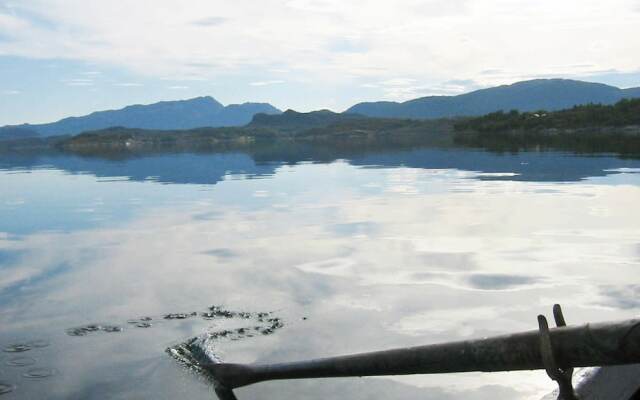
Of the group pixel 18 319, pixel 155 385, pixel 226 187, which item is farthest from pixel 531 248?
pixel 226 187

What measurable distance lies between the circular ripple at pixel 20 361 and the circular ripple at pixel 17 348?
563 mm

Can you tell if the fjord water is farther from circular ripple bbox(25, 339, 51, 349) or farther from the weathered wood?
the weathered wood

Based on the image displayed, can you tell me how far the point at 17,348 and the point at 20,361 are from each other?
1004mm

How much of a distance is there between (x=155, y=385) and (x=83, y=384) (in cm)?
148

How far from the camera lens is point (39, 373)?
11961mm

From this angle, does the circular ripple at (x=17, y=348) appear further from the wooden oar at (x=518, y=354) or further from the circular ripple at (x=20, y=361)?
the wooden oar at (x=518, y=354)

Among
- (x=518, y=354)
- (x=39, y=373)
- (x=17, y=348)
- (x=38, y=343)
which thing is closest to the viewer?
(x=518, y=354)

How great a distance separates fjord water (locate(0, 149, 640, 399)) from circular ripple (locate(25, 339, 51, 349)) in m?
0.06

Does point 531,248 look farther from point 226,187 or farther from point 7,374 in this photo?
point 226,187

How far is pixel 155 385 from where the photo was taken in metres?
11.3

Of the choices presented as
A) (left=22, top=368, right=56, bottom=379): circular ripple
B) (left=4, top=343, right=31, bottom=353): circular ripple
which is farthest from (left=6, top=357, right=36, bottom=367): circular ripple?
(left=4, top=343, right=31, bottom=353): circular ripple

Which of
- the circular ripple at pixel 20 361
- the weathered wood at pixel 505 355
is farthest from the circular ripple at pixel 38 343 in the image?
the weathered wood at pixel 505 355

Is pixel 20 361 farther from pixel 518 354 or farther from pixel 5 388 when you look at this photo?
pixel 518 354

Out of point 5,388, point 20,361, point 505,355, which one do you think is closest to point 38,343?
point 20,361
